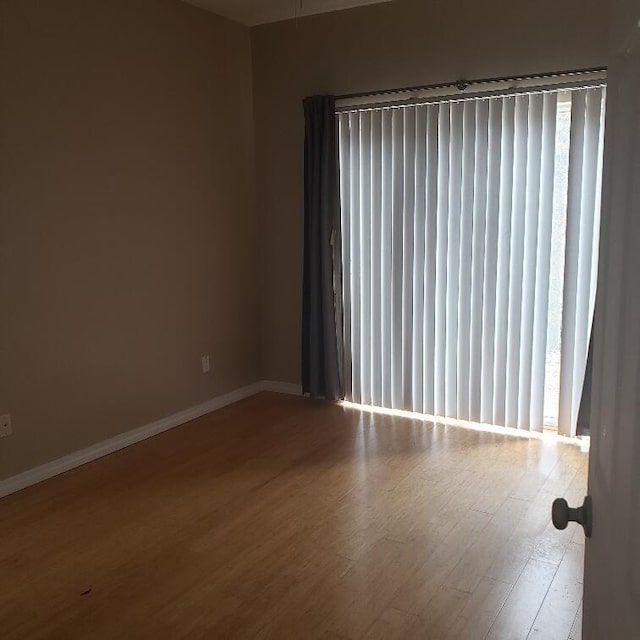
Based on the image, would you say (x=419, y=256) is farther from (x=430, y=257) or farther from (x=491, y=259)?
(x=491, y=259)

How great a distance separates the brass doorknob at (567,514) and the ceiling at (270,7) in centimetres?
399

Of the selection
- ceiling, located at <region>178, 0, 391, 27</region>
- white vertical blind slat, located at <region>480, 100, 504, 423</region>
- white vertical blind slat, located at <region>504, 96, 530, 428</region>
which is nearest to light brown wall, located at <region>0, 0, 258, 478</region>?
ceiling, located at <region>178, 0, 391, 27</region>

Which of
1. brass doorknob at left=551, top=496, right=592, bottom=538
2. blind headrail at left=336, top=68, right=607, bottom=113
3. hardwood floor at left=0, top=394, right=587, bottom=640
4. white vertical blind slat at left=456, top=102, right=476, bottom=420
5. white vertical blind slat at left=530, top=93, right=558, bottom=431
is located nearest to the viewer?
brass doorknob at left=551, top=496, right=592, bottom=538

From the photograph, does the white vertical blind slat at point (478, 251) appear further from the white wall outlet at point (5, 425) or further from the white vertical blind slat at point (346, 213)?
the white wall outlet at point (5, 425)

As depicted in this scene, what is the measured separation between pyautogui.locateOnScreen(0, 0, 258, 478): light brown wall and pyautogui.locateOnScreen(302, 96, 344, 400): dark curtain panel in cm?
56

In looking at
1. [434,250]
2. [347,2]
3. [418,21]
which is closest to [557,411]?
[434,250]

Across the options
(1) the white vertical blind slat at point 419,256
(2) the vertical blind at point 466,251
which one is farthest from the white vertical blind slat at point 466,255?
(1) the white vertical blind slat at point 419,256

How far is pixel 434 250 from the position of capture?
4348 millimetres

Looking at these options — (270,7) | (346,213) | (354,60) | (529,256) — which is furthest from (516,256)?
(270,7)

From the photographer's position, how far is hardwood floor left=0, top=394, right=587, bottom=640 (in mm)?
2441

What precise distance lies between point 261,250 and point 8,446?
7.86 ft

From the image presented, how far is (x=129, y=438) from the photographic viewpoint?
4.20 meters

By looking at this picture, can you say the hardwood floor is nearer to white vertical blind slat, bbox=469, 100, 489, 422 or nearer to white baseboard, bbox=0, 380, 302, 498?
white baseboard, bbox=0, 380, 302, 498

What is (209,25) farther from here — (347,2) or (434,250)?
(434,250)
